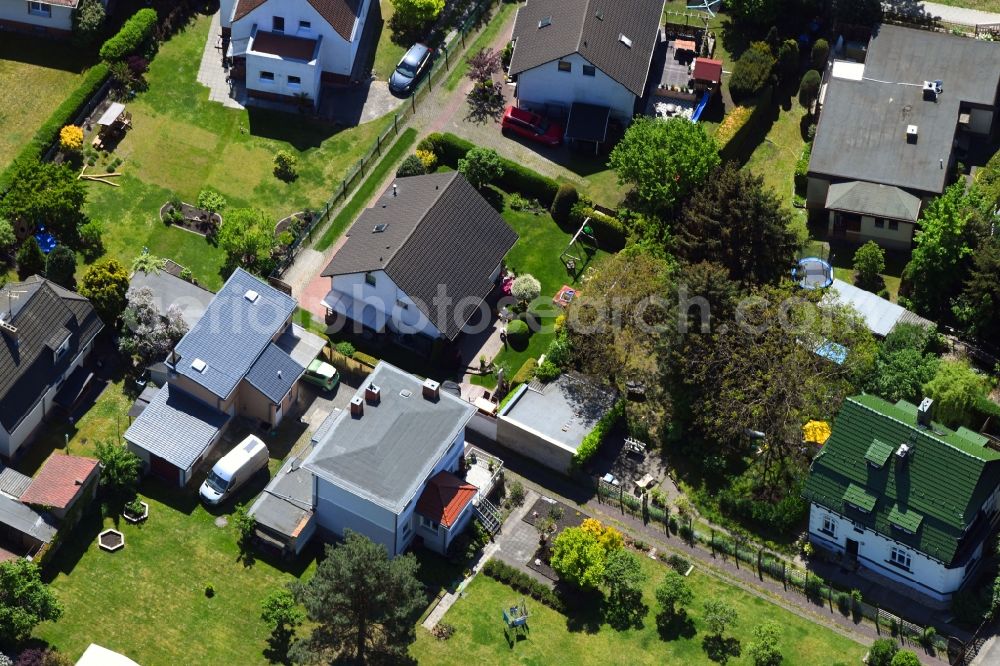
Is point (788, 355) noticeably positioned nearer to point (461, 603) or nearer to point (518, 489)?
point (518, 489)

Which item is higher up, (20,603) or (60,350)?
(60,350)

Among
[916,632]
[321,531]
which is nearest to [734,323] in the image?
[916,632]

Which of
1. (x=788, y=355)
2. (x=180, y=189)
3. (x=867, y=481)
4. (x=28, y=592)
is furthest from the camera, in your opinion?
(x=180, y=189)

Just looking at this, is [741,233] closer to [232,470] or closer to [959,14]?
[959,14]

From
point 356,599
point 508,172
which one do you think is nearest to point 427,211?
point 508,172

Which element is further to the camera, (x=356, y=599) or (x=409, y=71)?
(x=409, y=71)

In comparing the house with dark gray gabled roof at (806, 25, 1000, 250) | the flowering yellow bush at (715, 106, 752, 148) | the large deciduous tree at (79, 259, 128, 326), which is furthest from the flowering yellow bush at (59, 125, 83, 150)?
the house with dark gray gabled roof at (806, 25, 1000, 250)
